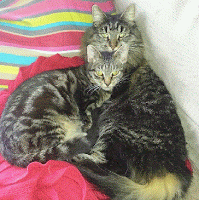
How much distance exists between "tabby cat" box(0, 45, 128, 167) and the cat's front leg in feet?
0.12

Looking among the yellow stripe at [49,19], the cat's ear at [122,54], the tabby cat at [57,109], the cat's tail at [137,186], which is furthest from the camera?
the yellow stripe at [49,19]

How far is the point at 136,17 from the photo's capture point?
157 centimetres

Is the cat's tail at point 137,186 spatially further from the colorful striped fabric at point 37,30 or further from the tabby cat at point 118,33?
the colorful striped fabric at point 37,30

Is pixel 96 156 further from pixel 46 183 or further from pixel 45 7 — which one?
pixel 45 7

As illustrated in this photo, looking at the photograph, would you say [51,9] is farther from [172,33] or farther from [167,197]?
[167,197]

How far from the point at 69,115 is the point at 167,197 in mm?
801

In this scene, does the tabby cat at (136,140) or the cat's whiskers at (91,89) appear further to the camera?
the cat's whiskers at (91,89)

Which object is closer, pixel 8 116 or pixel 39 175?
pixel 39 175

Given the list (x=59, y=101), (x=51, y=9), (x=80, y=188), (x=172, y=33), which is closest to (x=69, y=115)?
(x=59, y=101)

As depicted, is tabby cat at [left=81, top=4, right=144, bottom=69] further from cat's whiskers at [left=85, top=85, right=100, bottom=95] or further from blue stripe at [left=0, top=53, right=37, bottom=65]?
blue stripe at [left=0, top=53, right=37, bottom=65]

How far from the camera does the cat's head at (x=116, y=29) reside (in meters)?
1.51

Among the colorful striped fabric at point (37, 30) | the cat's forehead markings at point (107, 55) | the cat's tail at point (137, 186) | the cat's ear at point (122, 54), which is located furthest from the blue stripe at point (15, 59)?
the cat's tail at point (137, 186)

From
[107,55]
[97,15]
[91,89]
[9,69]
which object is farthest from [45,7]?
[91,89]

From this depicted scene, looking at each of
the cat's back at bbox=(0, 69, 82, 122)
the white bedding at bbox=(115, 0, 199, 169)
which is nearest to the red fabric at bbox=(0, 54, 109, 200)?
the cat's back at bbox=(0, 69, 82, 122)
